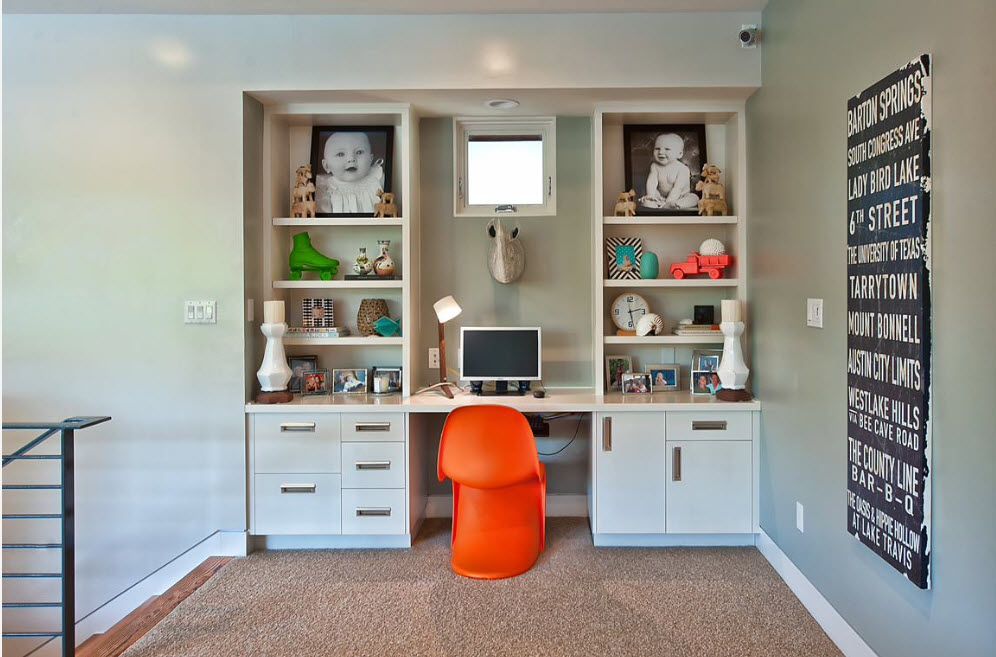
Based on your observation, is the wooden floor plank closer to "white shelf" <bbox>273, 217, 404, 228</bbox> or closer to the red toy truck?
"white shelf" <bbox>273, 217, 404, 228</bbox>

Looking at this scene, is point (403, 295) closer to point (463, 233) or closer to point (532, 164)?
point (463, 233)

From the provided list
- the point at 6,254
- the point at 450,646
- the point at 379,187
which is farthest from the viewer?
the point at 379,187

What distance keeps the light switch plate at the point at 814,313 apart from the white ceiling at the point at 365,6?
1.48 metres

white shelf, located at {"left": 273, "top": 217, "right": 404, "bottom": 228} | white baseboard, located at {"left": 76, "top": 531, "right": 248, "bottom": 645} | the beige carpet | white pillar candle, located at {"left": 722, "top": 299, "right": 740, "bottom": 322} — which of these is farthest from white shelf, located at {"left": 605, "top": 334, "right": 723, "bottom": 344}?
white baseboard, located at {"left": 76, "top": 531, "right": 248, "bottom": 645}

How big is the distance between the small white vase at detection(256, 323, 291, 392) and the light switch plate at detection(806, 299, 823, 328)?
2354mm

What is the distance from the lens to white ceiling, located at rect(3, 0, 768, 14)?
3.02 m

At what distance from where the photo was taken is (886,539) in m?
2.01

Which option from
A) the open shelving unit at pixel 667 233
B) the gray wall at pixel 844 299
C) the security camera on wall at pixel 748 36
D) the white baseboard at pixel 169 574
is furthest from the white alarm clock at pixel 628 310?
the white baseboard at pixel 169 574

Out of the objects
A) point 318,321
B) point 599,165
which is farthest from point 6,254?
point 599,165

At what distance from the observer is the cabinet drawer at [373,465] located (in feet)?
10.4

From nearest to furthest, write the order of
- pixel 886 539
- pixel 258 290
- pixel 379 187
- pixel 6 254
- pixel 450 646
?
1. pixel 886 539
2. pixel 450 646
3. pixel 6 254
4. pixel 258 290
5. pixel 379 187

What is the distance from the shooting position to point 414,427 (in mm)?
3350

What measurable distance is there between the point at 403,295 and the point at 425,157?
0.84m

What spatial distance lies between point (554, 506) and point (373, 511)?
106 centimetres
